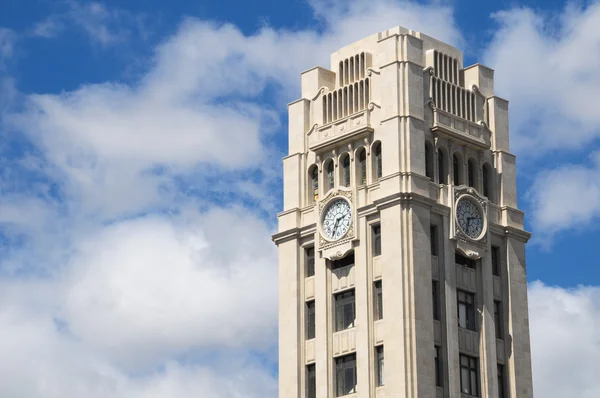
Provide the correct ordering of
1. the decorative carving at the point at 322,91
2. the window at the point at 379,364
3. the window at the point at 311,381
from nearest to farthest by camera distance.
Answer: the window at the point at 379,364, the window at the point at 311,381, the decorative carving at the point at 322,91

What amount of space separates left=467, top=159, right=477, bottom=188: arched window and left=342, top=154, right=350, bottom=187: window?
28.0 ft

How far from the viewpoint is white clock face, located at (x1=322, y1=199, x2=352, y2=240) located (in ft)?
344

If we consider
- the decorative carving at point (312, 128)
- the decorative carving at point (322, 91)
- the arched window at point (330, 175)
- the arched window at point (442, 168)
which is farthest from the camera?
the decorative carving at point (322, 91)

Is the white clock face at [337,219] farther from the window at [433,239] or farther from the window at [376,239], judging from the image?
the window at [433,239]

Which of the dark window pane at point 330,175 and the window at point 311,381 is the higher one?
the dark window pane at point 330,175

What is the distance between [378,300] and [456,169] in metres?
12.0

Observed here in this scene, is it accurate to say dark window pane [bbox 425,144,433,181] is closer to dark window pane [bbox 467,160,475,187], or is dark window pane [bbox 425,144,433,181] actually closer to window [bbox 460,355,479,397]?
dark window pane [bbox 467,160,475,187]

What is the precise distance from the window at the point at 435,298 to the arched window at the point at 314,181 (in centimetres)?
1177

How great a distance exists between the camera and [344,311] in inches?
4077

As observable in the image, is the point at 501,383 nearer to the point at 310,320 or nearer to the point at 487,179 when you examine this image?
the point at 310,320

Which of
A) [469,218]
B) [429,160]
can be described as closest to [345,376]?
[469,218]

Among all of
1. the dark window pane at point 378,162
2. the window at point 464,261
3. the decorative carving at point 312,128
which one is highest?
the decorative carving at point 312,128

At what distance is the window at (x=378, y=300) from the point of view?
100938 millimetres

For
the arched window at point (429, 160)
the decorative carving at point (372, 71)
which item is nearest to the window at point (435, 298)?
the arched window at point (429, 160)
